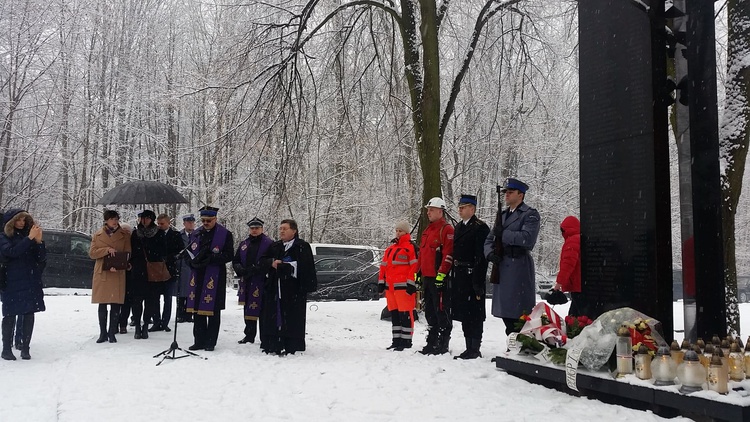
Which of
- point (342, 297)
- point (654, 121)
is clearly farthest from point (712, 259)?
point (342, 297)

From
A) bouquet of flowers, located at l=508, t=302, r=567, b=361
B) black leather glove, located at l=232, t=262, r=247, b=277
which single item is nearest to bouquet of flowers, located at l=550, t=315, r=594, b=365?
bouquet of flowers, located at l=508, t=302, r=567, b=361

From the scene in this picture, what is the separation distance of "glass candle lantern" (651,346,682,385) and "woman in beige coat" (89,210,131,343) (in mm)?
6920

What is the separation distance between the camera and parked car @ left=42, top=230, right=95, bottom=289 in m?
17.3

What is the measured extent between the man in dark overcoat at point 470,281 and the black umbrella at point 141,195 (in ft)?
15.1

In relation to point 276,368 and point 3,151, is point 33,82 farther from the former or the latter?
point 276,368

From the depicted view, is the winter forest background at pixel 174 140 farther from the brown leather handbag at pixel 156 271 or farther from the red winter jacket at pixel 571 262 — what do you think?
the red winter jacket at pixel 571 262

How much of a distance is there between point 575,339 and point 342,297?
46.0 ft

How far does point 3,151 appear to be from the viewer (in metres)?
22.6

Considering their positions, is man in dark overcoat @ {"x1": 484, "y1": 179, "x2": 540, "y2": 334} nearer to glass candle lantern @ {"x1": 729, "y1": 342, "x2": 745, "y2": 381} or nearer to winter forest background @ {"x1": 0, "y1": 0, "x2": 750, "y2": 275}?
glass candle lantern @ {"x1": 729, "y1": 342, "x2": 745, "y2": 381}

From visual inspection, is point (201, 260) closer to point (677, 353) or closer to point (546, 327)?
point (546, 327)

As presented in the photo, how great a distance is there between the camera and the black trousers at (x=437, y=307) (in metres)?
7.89

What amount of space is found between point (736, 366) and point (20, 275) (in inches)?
299

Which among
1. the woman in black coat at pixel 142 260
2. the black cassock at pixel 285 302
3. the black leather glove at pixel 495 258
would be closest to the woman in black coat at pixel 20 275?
the woman in black coat at pixel 142 260

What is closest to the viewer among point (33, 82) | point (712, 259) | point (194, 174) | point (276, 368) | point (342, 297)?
point (712, 259)
